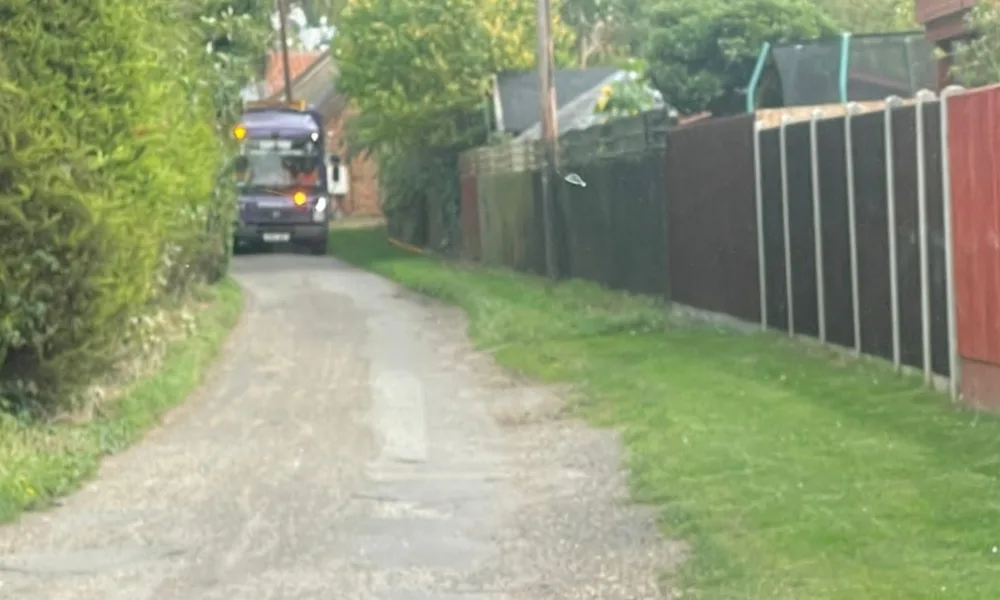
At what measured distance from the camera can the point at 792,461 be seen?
1007 centimetres

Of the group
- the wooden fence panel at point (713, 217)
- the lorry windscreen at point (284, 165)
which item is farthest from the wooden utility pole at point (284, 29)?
the wooden fence panel at point (713, 217)

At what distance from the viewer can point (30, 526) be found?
9.90 meters

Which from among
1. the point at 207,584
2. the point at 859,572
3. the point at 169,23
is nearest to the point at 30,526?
the point at 207,584

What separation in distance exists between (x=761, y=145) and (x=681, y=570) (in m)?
9.20

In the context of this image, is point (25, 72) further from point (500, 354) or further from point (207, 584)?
point (500, 354)

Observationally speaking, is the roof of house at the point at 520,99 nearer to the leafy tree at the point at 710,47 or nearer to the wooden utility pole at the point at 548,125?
the leafy tree at the point at 710,47

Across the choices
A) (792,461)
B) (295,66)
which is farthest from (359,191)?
(792,461)

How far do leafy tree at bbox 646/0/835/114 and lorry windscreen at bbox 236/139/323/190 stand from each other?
11.1m

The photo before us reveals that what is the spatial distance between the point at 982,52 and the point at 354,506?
10517 millimetres

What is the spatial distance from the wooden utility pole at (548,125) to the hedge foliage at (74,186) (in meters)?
12.1

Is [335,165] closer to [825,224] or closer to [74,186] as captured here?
[825,224]

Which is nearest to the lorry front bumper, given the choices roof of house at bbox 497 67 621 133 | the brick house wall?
roof of house at bbox 497 67 621 133

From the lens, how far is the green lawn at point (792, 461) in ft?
24.7

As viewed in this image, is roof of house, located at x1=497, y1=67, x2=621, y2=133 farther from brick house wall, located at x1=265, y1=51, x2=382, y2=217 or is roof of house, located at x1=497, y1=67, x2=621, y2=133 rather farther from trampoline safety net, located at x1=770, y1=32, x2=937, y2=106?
brick house wall, located at x1=265, y1=51, x2=382, y2=217
